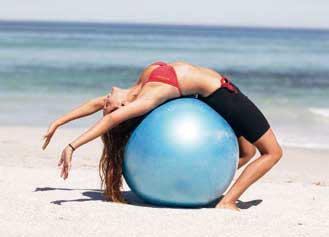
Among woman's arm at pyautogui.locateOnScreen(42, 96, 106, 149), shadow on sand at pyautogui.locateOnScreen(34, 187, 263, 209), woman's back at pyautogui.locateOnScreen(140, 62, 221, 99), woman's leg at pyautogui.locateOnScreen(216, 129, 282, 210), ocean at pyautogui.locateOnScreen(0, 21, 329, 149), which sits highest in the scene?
woman's back at pyautogui.locateOnScreen(140, 62, 221, 99)

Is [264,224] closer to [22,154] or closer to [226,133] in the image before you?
[226,133]

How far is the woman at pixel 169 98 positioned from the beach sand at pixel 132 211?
0.93 ft

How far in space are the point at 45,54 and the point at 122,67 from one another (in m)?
7.93

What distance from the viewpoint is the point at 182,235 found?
589 cm

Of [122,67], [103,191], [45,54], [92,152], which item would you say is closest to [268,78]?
[122,67]

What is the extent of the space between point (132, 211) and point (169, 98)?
901 mm

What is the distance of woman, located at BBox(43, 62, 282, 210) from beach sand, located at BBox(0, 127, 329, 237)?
282 mm

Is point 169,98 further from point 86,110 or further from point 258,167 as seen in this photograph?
point 258,167

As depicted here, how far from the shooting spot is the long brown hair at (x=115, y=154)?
21.9 feet

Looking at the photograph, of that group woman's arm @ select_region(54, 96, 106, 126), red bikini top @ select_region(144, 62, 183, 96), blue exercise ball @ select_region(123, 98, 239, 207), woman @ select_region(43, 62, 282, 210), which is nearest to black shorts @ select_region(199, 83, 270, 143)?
woman @ select_region(43, 62, 282, 210)

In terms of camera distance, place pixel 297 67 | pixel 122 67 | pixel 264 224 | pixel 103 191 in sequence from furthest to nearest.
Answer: pixel 297 67 → pixel 122 67 → pixel 103 191 → pixel 264 224

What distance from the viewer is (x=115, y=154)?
677cm

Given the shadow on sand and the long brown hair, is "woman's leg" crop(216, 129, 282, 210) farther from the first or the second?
the long brown hair

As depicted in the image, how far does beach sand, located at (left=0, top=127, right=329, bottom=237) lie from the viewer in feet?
19.7
